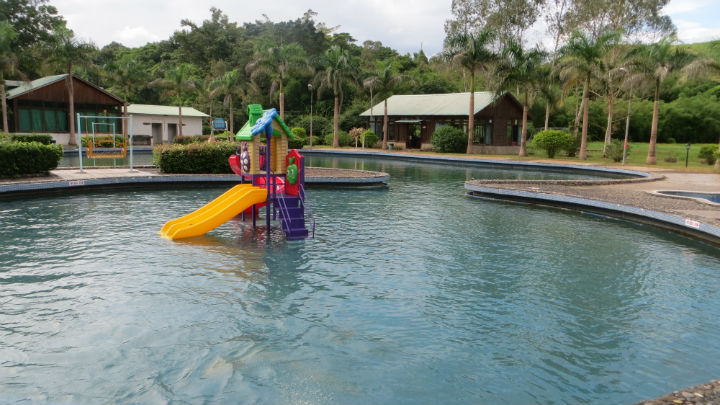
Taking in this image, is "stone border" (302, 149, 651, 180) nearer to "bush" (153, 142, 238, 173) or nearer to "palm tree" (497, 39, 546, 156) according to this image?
"palm tree" (497, 39, 546, 156)

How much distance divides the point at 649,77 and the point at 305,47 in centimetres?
5776

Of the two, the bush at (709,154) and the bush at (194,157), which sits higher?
the bush at (709,154)

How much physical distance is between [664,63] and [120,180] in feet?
106

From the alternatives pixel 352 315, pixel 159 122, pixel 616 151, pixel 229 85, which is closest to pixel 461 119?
pixel 616 151

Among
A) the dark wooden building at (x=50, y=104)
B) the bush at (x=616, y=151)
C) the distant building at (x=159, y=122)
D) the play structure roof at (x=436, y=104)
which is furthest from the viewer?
the distant building at (x=159, y=122)

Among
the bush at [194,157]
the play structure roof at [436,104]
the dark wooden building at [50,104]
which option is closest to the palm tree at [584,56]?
the play structure roof at [436,104]

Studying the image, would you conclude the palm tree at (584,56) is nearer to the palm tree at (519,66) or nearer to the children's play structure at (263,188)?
the palm tree at (519,66)

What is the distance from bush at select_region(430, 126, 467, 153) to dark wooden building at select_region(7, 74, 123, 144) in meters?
28.9

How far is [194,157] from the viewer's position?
23.1 metres

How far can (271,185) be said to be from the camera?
43.6ft

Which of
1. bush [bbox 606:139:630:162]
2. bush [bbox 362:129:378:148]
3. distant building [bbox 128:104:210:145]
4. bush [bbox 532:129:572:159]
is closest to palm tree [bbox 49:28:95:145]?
distant building [bbox 128:104:210:145]

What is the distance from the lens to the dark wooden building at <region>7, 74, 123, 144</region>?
43.0 meters

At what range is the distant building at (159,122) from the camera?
50.8 metres

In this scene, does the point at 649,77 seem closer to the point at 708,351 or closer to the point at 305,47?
the point at 708,351
